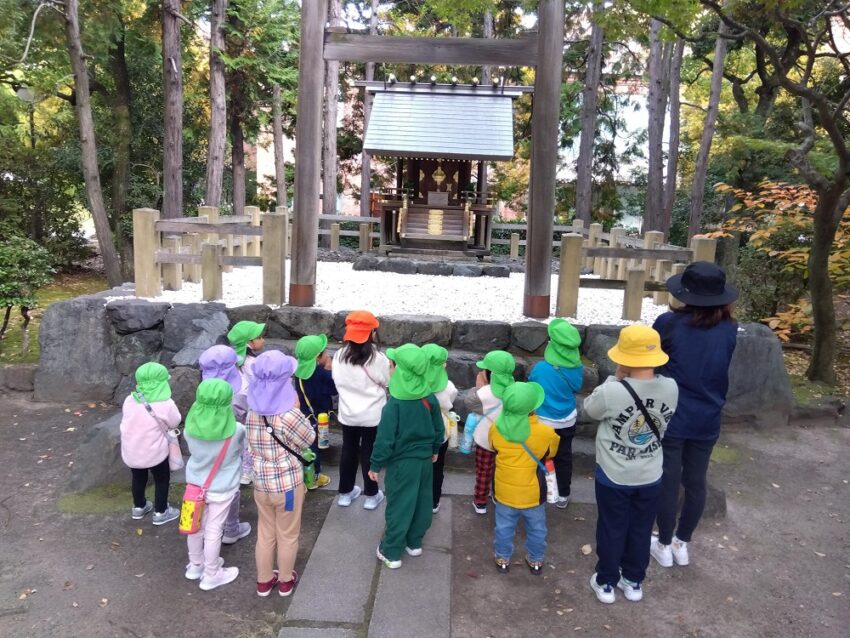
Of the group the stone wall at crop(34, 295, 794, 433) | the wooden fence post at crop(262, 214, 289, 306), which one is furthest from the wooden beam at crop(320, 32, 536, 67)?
the stone wall at crop(34, 295, 794, 433)

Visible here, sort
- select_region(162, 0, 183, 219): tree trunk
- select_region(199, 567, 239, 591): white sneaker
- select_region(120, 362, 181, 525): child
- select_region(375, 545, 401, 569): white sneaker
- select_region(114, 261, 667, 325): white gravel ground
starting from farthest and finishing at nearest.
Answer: select_region(162, 0, 183, 219): tree trunk → select_region(114, 261, 667, 325): white gravel ground → select_region(120, 362, 181, 525): child → select_region(375, 545, 401, 569): white sneaker → select_region(199, 567, 239, 591): white sneaker

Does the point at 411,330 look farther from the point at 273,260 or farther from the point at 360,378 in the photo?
the point at 360,378

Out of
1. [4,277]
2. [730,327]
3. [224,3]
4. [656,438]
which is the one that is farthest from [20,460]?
[224,3]

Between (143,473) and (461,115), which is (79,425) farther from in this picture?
(461,115)

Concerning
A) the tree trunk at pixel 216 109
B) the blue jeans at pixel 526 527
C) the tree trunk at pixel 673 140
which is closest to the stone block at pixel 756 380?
the blue jeans at pixel 526 527

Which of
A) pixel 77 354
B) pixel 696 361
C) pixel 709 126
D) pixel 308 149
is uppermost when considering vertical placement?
pixel 709 126

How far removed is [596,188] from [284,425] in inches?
763

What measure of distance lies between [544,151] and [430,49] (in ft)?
4.74

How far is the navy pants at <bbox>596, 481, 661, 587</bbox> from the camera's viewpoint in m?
3.00

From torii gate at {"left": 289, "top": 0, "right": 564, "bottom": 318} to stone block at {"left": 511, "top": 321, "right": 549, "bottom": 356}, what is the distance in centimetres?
46

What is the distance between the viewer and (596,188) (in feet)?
67.7

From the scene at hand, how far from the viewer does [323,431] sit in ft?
A: 14.0

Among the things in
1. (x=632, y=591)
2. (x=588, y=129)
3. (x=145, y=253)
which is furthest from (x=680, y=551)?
(x=588, y=129)

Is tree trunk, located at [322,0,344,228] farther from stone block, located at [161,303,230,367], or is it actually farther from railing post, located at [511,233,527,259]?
stone block, located at [161,303,230,367]
